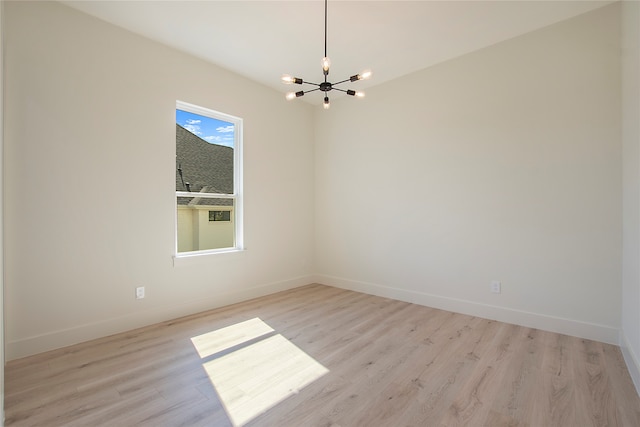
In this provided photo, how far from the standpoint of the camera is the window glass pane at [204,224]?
3.55 meters

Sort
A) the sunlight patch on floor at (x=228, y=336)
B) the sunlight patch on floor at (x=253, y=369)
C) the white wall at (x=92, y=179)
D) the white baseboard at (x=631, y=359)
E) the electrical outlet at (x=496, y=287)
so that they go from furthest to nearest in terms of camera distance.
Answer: the electrical outlet at (x=496, y=287), the sunlight patch on floor at (x=228, y=336), the white wall at (x=92, y=179), the white baseboard at (x=631, y=359), the sunlight patch on floor at (x=253, y=369)

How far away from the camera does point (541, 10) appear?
9.15 feet

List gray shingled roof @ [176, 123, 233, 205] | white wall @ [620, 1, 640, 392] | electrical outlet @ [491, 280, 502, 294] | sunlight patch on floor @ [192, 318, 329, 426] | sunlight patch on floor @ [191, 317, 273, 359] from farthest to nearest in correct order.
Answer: gray shingled roof @ [176, 123, 233, 205] < electrical outlet @ [491, 280, 502, 294] < sunlight patch on floor @ [191, 317, 273, 359] < white wall @ [620, 1, 640, 392] < sunlight patch on floor @ [192, 318, 329, 426]

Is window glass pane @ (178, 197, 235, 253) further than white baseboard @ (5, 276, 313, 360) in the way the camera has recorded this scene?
Yes

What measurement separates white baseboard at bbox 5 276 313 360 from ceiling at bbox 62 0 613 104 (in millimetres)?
2871

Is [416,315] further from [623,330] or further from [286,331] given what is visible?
[623,330]

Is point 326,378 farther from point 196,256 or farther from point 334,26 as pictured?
point 334,26

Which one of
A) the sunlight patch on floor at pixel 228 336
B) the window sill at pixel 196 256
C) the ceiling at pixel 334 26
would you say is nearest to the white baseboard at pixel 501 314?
the sunlight patch on floor at pixel 228 336

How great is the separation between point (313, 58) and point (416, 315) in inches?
127

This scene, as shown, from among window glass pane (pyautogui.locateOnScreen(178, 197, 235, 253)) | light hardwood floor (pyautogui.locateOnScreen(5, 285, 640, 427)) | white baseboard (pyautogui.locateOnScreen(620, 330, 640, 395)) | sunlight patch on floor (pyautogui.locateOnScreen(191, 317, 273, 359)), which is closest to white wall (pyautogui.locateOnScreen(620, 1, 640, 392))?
white baseboard (pyautogui.locateOnScreen(620, 330, 640, 395))

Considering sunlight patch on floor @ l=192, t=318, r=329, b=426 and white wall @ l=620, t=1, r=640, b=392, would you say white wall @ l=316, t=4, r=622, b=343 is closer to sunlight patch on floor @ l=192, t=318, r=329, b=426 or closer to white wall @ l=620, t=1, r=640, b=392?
white wall @ l=620, t=1, r=640, b=392

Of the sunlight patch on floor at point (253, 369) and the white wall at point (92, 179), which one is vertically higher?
the white wall at point (92, 179)

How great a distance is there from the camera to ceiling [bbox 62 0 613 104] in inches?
107

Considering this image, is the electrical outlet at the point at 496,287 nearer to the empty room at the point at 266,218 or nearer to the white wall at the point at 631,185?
the empty room at the point at 266,218
